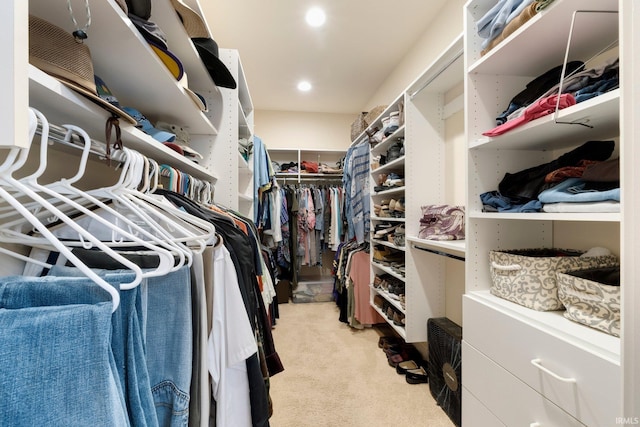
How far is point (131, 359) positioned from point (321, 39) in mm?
2393

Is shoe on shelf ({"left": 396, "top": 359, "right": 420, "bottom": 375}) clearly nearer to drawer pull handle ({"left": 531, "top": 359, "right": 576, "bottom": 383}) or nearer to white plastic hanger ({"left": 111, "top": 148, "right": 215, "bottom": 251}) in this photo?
drawer pull handle ({"left": 531, "top": 359, "right": 576, "bottom": 383})

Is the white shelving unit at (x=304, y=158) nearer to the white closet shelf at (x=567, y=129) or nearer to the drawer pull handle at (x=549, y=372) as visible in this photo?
the white closet shelf at (x=567, y=129)

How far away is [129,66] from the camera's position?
0.84m

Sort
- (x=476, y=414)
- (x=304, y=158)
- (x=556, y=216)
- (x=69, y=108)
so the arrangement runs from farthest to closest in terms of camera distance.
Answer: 1. (x=304, y=158)
2. (x=476, y=414)
3. (x=556, y=216)
4. (x=69, y=108)

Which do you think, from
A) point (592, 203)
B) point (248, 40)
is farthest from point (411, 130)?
point (248, 40)

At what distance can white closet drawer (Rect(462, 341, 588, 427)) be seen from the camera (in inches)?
29.2

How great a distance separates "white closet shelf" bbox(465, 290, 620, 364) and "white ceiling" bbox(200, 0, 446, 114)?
1.95 m

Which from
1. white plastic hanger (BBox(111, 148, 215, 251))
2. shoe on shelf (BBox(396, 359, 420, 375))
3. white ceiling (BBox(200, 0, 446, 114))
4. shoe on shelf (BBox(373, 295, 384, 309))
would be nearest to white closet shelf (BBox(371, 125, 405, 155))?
white ceiling (BBox(200, 0, 446, 114))

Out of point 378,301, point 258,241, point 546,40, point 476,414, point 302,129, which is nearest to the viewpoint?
point 546,40

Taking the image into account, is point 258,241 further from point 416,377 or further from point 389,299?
point 416,377

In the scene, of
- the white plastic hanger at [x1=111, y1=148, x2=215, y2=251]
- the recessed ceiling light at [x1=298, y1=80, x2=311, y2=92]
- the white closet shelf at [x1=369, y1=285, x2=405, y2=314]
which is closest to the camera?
the white plastic hanger at [x1=111, y1=148, x2=215, y2=251]

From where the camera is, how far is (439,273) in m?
1.84

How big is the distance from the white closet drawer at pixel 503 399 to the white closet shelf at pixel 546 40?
3.76ft

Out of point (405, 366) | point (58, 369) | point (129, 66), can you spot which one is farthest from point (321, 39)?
point (405, 366)
